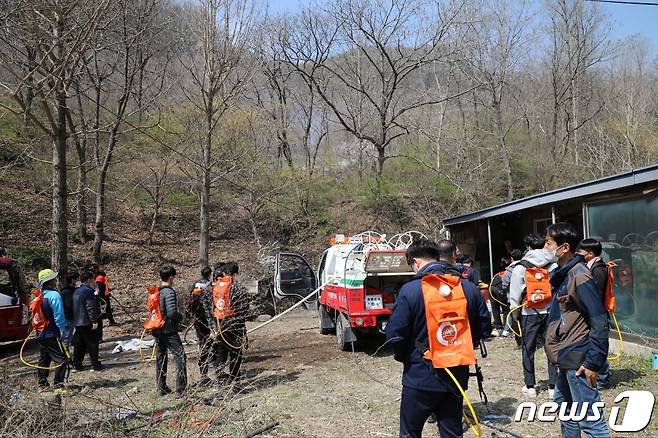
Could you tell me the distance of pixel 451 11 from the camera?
88.4 feet

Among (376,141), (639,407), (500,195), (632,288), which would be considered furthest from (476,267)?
(376,141)

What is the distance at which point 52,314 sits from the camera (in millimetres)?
7578

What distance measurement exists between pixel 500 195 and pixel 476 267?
12600 mm

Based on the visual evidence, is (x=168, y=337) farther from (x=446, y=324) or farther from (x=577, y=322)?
(x=577, y=322)

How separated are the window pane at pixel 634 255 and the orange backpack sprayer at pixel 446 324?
6.29 m

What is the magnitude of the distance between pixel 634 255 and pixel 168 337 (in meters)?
7.45

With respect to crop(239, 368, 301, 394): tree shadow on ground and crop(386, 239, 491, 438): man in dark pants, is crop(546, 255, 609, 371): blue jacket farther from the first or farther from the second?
crop(239, 368, 301, 394): tree shadow on ground

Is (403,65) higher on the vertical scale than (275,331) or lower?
higher

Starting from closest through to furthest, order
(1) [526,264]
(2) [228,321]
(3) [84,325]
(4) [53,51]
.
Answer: (1) [526,264]
(2) [228,321]
(3) [84,325]
(4) [53,51]

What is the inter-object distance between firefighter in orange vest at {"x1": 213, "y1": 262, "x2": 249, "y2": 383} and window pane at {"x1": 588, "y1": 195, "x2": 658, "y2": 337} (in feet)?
20.7

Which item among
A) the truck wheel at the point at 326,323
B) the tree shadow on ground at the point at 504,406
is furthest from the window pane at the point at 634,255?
the truck wheel at the point at 326,323

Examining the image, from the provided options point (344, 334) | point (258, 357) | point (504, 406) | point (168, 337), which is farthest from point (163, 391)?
point (504, 406)

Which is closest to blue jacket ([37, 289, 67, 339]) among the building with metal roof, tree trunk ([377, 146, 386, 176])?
the building with metal roof

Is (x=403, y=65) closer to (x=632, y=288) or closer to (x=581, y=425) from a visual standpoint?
(x=632, y=288)
